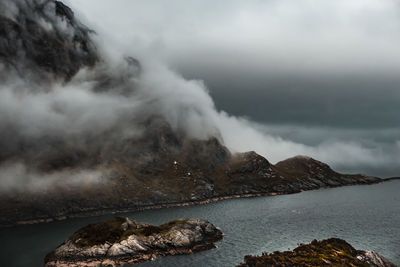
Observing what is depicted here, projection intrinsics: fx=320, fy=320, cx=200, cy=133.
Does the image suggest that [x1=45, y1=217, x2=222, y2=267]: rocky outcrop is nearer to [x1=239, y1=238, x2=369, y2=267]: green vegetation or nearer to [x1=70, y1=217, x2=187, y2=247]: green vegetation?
[x1=70, y1=217, x2=187, y2=247]: green vegetation

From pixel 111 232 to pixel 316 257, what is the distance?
313 ft

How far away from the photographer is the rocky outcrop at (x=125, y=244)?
141 meters

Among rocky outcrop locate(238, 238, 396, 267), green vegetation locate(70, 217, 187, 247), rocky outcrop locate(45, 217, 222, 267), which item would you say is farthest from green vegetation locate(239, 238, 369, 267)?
green vegetation locate(70, 217, 187, 247)

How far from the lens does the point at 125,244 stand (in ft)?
477

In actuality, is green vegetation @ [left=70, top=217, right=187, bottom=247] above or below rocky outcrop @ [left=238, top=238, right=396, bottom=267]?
above

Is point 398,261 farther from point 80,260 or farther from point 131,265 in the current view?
point 80,260

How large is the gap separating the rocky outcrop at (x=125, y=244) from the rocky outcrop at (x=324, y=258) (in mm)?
35272

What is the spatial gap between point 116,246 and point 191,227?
3834 cm

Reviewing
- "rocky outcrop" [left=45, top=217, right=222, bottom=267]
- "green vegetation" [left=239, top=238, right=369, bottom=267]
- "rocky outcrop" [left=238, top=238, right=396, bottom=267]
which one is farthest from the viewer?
"rocky outcrop" [left=45, top=217, right=222, bottom=267]

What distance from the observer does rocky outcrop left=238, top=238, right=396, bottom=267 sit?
110812 millimetres

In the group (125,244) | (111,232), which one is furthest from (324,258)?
(111,232)

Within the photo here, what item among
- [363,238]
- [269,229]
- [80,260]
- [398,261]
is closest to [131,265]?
[80,260]

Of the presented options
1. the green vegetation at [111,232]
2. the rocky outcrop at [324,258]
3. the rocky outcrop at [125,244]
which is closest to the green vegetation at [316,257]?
the rocky outcrop at [324,258]

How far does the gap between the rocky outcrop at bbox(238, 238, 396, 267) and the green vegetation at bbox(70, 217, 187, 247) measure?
173 ft
